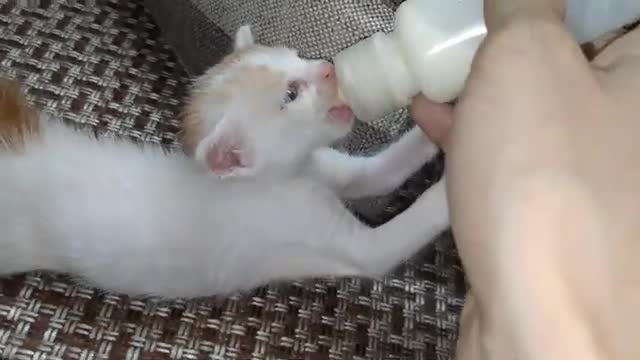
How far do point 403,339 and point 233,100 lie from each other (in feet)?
0.92

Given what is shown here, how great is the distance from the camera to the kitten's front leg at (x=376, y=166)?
0.91 meters

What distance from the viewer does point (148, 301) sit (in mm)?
769

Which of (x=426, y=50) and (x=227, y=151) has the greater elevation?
(x=426, y=50)

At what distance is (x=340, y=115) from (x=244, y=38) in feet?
0.34

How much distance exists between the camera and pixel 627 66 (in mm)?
449

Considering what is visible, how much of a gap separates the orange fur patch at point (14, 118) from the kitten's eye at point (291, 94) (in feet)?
0.71

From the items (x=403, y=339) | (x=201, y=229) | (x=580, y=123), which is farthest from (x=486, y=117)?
(x=201, y=229)

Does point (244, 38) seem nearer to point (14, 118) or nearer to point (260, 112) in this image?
point (260, 112)

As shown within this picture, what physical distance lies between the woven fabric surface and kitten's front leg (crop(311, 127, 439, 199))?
0.04m

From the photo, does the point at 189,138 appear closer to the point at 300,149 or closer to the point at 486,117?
the point at 300,149

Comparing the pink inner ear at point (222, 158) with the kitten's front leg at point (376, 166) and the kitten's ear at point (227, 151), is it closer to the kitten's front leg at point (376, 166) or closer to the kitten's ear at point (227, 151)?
the kitten's ear at point (227, 151)

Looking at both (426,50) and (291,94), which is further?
(291,94)

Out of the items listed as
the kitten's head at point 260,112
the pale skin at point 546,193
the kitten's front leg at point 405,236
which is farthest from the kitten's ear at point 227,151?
the pale skin at point 546,193

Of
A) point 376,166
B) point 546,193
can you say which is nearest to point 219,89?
point 376,166
